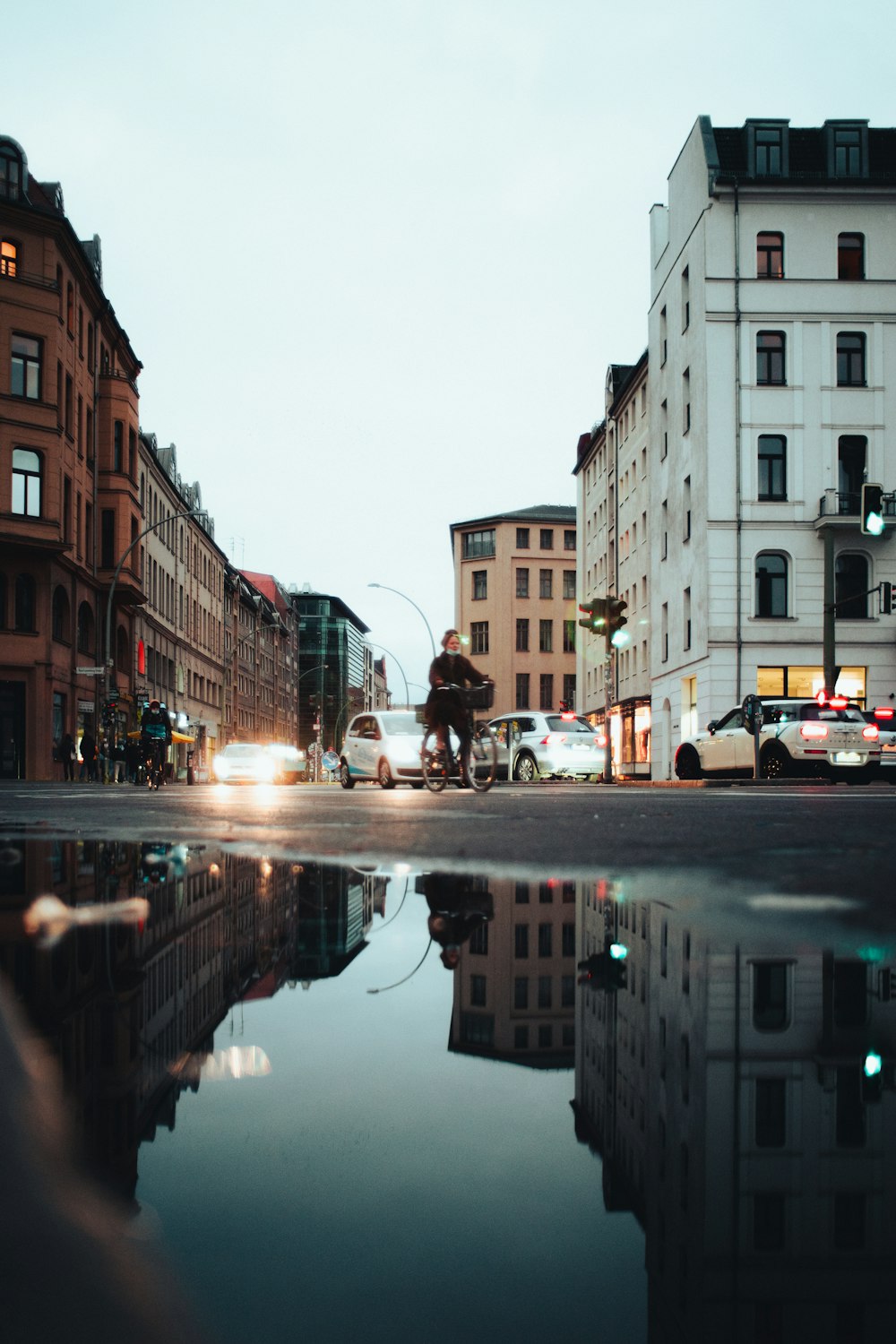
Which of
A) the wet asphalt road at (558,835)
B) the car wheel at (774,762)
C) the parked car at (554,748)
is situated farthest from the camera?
the parked car at (554,748)

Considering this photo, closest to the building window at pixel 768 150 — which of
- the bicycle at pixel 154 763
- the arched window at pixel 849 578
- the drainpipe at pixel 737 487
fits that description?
the drainpipe at pixel 737 487

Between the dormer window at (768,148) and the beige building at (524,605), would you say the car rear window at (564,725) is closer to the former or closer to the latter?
the dormer window at (768,148)

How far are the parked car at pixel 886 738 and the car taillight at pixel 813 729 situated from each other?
83 centimetres

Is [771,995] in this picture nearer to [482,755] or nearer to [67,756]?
[482,755]

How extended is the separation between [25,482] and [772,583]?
23.7 metres

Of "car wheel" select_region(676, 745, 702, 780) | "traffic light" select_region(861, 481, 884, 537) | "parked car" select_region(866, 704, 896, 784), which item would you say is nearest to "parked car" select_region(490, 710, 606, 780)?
"car wheel" select_region(676, 745, 702, 780)

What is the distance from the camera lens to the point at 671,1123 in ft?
4.52

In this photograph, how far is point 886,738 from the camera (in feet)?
73.0

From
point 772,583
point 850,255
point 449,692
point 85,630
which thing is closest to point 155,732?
point 449,692

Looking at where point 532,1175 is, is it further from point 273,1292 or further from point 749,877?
point 749,877

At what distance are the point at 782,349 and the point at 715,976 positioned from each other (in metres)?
42.0

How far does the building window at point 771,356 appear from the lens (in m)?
41.2

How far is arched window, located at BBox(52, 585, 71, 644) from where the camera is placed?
41250 mm

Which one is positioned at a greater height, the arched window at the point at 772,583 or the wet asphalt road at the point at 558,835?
the arched window at the point at 772,583
